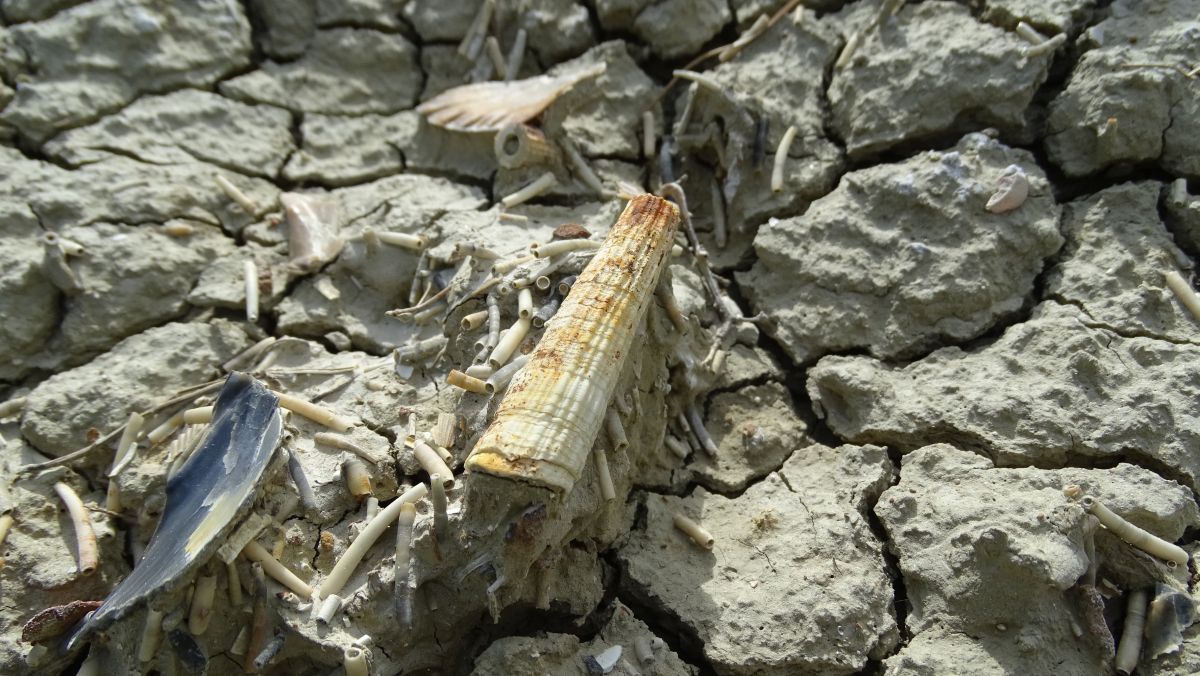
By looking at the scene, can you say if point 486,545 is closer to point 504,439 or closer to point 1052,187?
point 504,439

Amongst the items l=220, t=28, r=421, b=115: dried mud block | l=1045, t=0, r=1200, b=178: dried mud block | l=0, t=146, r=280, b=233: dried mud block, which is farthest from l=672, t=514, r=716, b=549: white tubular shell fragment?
l=220, t=28, r=421, b=115: dried mud block

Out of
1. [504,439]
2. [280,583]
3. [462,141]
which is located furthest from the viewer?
[462,141]

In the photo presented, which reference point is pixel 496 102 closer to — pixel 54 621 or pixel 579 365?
pixel 579 365

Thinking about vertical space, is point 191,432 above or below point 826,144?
below

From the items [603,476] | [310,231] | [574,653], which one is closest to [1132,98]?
[603,476]

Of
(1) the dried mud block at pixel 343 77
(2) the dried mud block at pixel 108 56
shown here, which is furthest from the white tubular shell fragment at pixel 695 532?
(2) the dried mud block at pixel 108 56

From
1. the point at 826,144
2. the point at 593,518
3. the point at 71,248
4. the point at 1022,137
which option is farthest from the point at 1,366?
the point at 1022,137

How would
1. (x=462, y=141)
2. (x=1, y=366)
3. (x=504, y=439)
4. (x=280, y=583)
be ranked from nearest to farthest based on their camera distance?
(x=504, y=439) → (x=280, y=583) → (x=1, y=366) → (x=462, y=141)

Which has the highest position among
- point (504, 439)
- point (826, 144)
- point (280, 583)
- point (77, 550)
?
point (826, 144)
